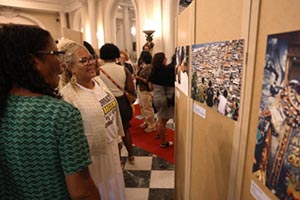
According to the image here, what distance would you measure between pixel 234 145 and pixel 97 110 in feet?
2.56

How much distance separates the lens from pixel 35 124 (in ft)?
2.01

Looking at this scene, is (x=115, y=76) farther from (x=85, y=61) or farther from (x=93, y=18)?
(x=93, y=18)

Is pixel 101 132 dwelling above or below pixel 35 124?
below

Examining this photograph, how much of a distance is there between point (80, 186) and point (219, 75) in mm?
642

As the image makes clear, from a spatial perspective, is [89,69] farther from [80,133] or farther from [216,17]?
[216,17]

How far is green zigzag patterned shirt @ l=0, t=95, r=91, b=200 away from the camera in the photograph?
61 centimetres

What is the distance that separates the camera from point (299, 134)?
44cm

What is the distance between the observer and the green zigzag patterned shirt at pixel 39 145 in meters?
0.61

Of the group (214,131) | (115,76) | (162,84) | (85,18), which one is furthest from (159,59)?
(85,18)

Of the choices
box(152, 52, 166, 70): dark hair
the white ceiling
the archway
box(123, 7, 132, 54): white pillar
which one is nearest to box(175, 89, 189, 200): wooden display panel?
box(152, 52, 166, 70): dark hair

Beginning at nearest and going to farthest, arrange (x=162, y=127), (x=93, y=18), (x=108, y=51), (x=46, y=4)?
1. (x=108, y=51)
2. (x=162, y=127)
3. (x=93, y=18)
4. (x=46, y=4)

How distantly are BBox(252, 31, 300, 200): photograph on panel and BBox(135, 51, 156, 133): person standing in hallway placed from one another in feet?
8.20

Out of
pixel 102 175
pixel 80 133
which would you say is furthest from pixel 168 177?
pixel 80 133

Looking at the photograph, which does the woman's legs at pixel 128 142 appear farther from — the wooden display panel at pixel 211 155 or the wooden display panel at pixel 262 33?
the wooden display panel at pixel 262 33
